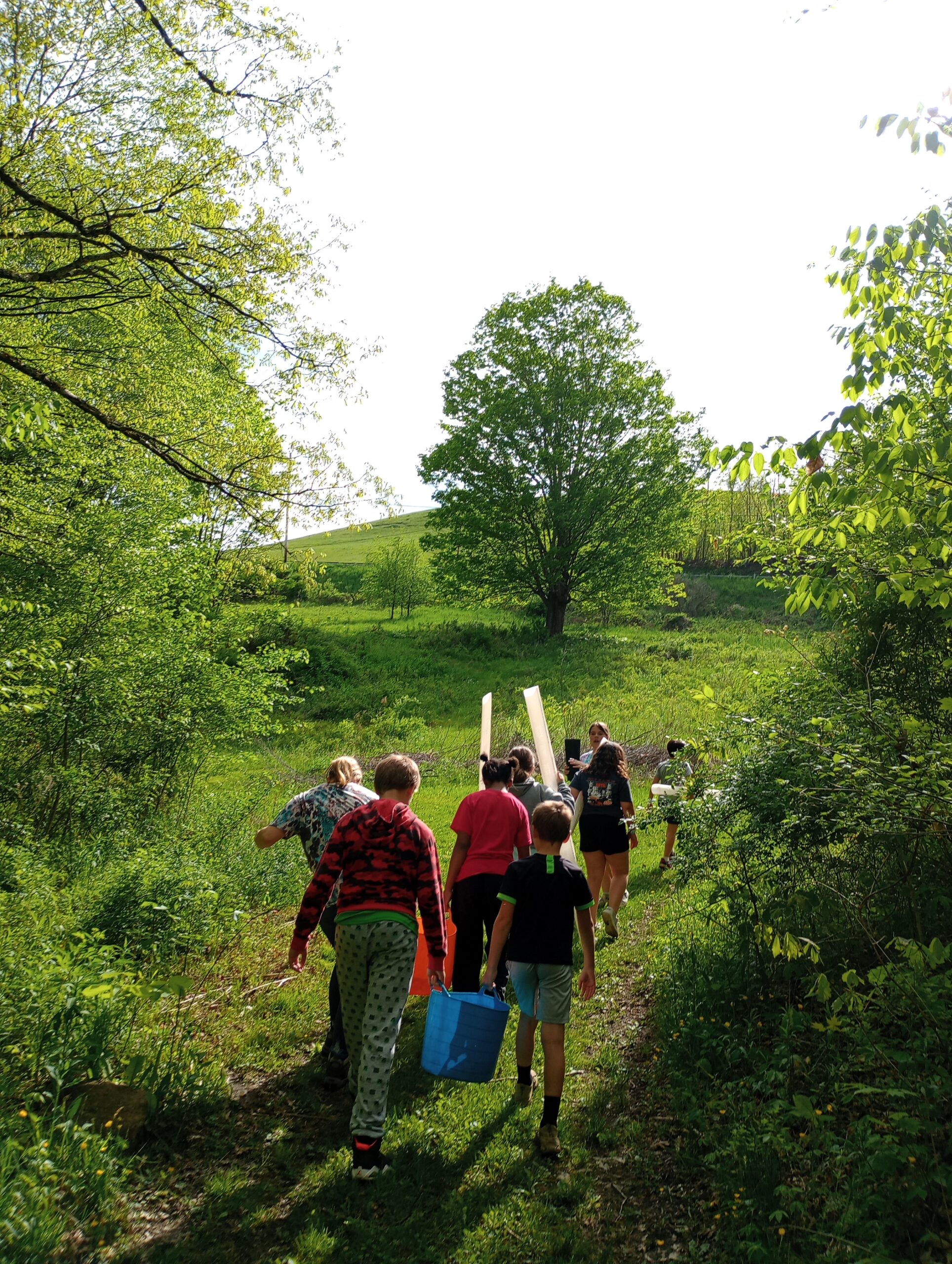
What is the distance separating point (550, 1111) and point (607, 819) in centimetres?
347

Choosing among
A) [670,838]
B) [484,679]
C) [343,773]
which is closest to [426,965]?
[343,773]

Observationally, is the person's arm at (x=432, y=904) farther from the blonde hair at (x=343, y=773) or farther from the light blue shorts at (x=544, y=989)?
the blonde hair at (x=343, y=773)

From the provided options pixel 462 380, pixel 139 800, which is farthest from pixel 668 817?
pixel 462 380

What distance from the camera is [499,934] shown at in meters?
4.64

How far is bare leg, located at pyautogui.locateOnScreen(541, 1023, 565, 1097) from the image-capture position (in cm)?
446

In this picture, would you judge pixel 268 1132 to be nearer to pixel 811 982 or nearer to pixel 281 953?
pixel 281 953

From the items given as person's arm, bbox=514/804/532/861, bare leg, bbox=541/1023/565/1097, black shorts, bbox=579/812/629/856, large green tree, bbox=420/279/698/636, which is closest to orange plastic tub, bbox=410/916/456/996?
person's arm, bbox=514/804/532/861

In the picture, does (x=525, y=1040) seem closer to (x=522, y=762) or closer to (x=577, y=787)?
(x=522, y=762)

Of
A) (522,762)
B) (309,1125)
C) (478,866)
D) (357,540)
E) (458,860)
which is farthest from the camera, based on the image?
(357,540)

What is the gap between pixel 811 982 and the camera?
5.40m

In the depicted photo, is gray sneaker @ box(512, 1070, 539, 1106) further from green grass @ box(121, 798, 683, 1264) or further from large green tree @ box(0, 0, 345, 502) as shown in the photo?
large green tree @ box(0, 0, 345, 502)

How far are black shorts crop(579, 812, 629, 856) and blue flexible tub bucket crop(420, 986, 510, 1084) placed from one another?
328 centimetres

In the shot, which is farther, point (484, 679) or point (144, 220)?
point (484, 679)

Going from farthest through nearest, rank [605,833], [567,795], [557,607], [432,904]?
[557,607] < [567,795] < [605,833] < [432,904]
